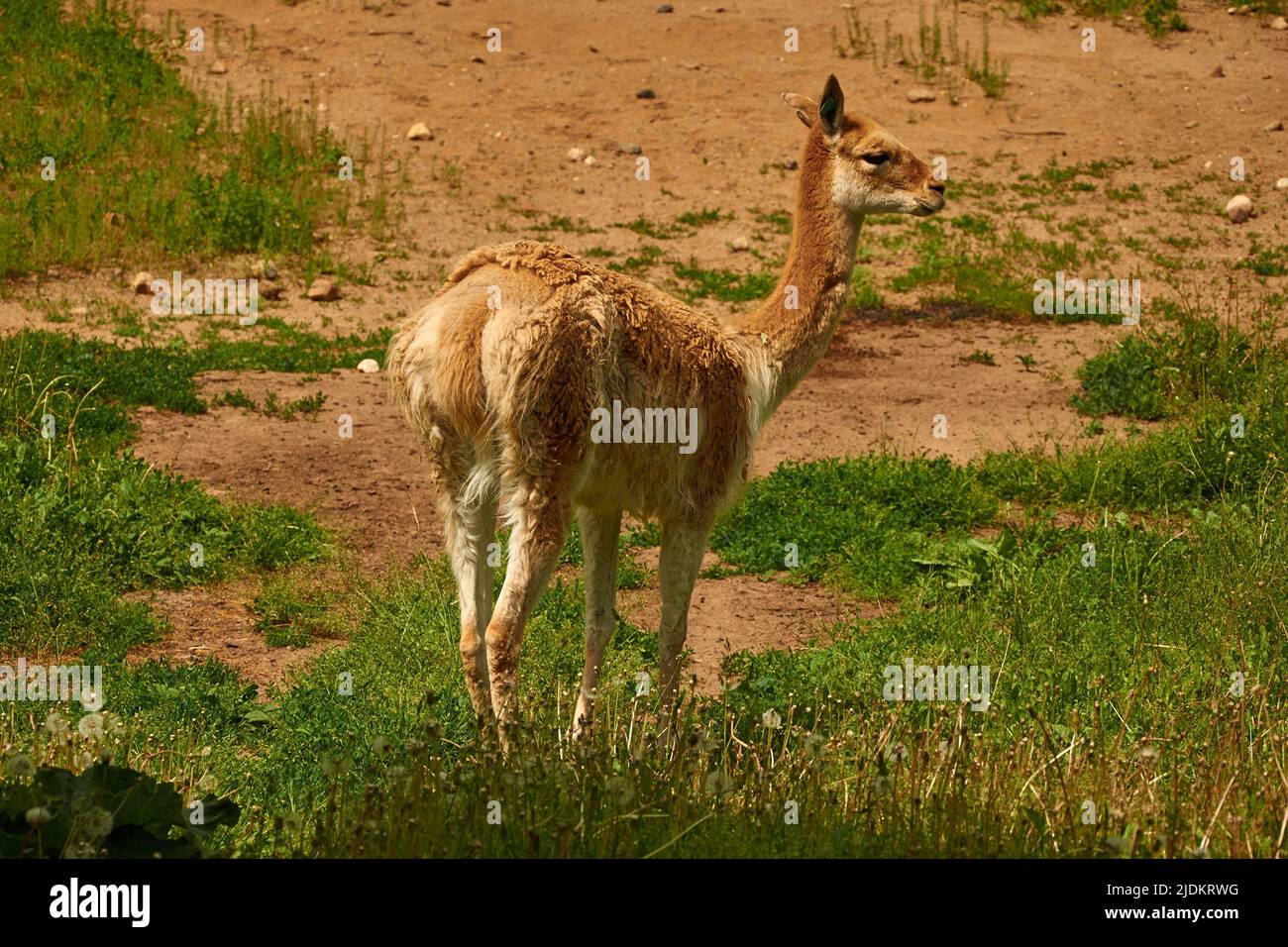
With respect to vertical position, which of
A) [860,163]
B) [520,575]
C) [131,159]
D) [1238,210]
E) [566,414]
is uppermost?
[131,159]

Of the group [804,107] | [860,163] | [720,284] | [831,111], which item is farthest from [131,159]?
[860,163]

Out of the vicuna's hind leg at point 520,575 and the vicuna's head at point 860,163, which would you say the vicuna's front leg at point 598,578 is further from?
the vicuna's head at point 860,163

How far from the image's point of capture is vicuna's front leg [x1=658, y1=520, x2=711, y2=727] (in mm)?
6242

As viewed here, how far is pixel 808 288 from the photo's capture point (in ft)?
22.8

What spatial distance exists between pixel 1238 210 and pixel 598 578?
10.2 meters

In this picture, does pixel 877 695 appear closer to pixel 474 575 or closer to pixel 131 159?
pixel 474 575

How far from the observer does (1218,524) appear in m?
7.89

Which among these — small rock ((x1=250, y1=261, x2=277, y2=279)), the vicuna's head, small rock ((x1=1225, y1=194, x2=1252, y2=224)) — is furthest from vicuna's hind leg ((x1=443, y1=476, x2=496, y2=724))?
small rock ((x1=1225, y1=194, x2=1252, y2=224))

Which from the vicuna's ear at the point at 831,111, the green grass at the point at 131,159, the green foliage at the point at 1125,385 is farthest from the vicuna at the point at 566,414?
the green grass at the point at 131,159

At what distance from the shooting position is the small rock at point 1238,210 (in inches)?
555

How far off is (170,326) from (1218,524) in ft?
26.4

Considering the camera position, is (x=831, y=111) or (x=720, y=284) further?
(x=720, y=284)

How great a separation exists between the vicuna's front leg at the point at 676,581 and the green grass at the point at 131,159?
7961 mm

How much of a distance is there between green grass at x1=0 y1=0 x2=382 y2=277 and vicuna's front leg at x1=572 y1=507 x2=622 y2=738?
768 centimetres
